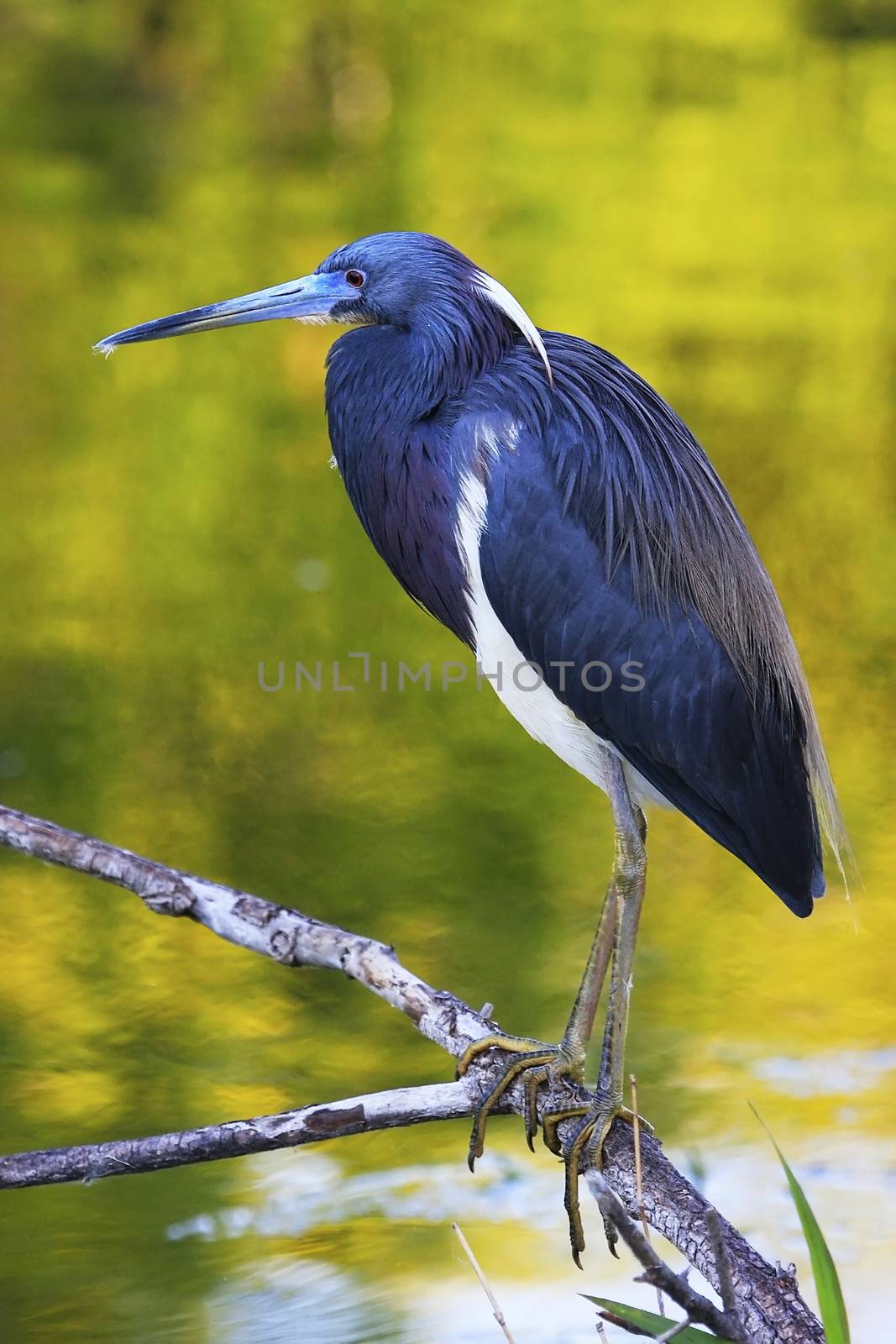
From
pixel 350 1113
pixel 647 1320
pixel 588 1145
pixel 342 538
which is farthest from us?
pixel 342 538

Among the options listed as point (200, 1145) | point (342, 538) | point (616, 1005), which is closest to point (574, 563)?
point (616, 1005)

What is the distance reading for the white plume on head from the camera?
2.13m

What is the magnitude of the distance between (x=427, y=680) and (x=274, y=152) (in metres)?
4.83

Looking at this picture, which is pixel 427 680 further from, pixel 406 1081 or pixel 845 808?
pixel 406 1081

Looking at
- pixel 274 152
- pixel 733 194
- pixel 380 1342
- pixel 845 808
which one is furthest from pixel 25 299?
pixel 380 1342

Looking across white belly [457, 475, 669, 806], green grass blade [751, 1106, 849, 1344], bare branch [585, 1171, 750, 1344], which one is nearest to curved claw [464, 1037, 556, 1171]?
white belly [457, 475, 669, 806]

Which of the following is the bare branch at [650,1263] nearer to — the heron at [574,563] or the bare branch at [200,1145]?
the bare branch at [200,1145]

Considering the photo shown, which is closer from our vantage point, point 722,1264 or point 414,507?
point 722,1264

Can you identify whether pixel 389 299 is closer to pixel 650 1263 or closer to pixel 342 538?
pixel 650 1263

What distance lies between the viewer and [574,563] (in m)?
2.10

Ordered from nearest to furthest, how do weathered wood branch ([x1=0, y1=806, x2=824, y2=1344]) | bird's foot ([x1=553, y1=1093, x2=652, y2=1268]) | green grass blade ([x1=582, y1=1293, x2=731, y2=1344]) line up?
green grass blade ([x1=582, y1=1293, x2=731, y2=1344])
weathered wood branch ([x1=0, y1=806, x2=824, y2=1344])
bird's foot ([x1=553, y1=1093, x2=652, y2=1268])

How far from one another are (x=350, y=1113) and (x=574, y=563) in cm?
75

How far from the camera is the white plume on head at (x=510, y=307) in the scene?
2129 millimetres

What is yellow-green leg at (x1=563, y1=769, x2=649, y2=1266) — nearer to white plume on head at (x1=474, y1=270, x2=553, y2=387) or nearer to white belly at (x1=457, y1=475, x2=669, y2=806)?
white belly at (x1=457, y1=475, x2=669, y2=806)
